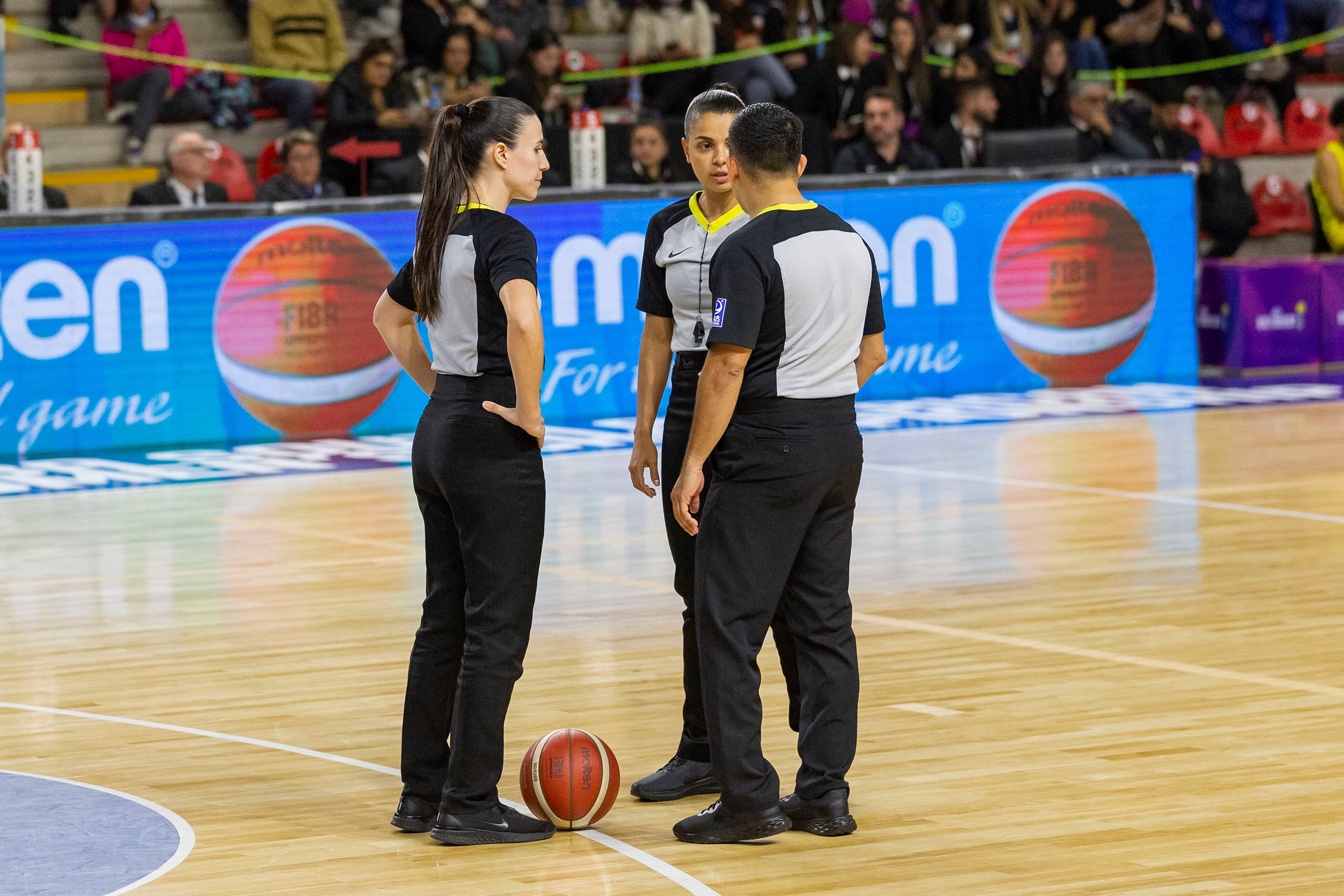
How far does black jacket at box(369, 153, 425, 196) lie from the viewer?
15.9m

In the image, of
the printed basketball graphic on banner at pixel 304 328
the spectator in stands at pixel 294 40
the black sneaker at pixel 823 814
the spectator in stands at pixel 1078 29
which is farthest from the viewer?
the spectator in stands at pixel 1078 29

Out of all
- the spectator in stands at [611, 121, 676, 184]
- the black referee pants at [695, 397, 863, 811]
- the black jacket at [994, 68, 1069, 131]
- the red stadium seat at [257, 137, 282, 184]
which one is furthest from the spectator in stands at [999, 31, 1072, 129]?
the black referee pants at [695, 397, 863, 811]

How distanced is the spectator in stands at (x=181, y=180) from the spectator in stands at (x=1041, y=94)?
8103 mm

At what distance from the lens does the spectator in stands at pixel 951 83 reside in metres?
19.2

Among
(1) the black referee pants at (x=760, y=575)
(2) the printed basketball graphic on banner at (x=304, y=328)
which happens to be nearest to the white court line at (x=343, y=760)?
(1) the black referee pants at (x=760, y=575)

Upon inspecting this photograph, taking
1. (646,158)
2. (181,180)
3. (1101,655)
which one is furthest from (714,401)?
(646,158)

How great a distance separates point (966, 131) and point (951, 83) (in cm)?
128

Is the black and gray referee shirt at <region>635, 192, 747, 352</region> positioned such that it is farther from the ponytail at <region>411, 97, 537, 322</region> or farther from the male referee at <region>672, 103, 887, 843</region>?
the ponytail at <region>411, 97, 537, 322</region>

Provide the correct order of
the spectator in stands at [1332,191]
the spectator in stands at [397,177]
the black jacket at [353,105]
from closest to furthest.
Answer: the spectator in stands at [397,177], the black jacket at [353,105], the spectator in stands at [1332,191]

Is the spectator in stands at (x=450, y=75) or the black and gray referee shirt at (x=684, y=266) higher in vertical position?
the spectator in stands at (x=450, y=75)

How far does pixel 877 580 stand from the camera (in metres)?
9.80

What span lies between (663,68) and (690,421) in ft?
43.7

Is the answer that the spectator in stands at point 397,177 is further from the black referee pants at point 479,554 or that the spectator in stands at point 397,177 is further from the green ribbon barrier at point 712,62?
the black referee pants at point 479,554

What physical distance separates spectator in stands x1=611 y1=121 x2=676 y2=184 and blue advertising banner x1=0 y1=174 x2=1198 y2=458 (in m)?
0.94
